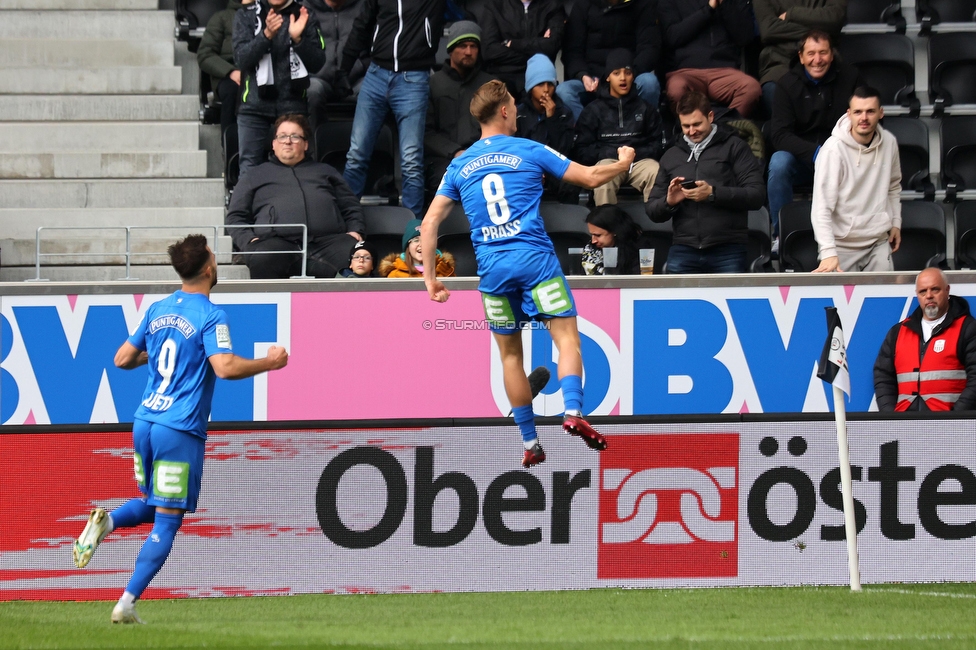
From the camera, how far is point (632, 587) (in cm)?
722

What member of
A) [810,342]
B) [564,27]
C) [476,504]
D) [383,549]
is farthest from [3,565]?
[564,27]

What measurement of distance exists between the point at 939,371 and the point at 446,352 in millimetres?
3531

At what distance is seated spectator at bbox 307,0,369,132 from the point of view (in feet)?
37.1

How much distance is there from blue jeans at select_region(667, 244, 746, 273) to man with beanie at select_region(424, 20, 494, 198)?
7.79 feet

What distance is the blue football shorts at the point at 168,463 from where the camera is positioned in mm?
6352

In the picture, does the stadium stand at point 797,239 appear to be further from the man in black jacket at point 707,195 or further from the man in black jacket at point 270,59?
Result: the man in black jacket at point 270,59

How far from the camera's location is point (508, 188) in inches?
275

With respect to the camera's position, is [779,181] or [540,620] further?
[779,181]

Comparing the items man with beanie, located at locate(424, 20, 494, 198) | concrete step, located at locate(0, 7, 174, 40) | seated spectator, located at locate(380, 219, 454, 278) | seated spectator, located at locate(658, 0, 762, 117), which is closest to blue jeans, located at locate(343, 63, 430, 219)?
man with beanie, located at locate(424, 20, 494, 198)

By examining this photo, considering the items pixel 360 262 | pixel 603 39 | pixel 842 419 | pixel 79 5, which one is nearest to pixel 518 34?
pixel 603 39

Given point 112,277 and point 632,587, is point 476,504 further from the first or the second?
point 112,277

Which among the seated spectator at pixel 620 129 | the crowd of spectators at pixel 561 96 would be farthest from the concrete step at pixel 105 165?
the seated spectator at pixel 620 129

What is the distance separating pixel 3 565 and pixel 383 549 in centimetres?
213

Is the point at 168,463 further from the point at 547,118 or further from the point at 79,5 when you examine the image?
the point at 79,5
